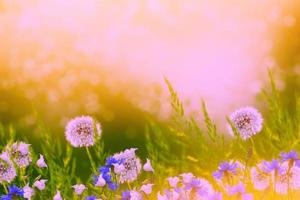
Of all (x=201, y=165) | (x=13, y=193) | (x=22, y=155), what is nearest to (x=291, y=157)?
(x=201, y=165)

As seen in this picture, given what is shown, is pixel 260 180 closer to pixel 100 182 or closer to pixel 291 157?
pixel 291 157

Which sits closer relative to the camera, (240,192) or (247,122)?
(240,192)

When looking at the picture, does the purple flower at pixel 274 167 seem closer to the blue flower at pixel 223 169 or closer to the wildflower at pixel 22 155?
the blue flower at pixel 223 169

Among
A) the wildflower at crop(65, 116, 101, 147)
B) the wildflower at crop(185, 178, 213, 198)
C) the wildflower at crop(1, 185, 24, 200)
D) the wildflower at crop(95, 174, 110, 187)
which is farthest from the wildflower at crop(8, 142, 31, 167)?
the wildflower at crop(185, 178, 213, 198)

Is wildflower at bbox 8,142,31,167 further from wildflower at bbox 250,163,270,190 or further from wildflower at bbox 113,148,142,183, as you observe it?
wildflower at bbox 250,163,270,190

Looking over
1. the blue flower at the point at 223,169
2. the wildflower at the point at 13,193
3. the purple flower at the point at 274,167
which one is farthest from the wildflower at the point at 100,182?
the purple flower at the point at 274,167

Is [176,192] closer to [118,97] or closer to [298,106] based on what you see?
[298,106]
